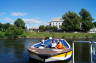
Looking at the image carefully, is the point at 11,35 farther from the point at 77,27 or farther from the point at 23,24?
the point at 23,24

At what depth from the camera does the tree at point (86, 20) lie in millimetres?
98025

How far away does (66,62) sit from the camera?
2072cm

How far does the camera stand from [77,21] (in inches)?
3789

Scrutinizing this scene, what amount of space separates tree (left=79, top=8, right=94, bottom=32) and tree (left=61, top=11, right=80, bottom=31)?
4.52 meters

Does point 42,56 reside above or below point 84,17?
below

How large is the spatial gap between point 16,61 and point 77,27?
77.7m

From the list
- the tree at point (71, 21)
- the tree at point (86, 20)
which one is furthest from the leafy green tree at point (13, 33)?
the tree at point (86, 20)

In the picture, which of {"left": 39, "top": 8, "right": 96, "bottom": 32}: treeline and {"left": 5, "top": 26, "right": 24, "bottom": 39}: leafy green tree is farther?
{"left": 39, "top": 8, "right": 96, "bottom": 32}: treeline

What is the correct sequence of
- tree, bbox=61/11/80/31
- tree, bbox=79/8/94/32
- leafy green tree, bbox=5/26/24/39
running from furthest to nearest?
tree, bbox=79/8/94/32 < tree, bbox=61/11/80/31 < leafy green tree, bbox=5/26/24/39

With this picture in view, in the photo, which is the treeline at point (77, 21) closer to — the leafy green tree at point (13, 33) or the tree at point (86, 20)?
the tree at point (86, 20)

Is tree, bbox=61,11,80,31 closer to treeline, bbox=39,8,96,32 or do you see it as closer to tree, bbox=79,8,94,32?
treeline, bbox=39,8,96,32

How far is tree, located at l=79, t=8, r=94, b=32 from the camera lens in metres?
98.0

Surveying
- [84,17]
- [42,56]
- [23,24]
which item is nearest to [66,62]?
[42,56]

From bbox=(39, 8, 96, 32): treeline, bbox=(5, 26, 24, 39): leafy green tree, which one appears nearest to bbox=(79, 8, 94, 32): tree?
bbox=(39, 8, 96, 32): treeline
